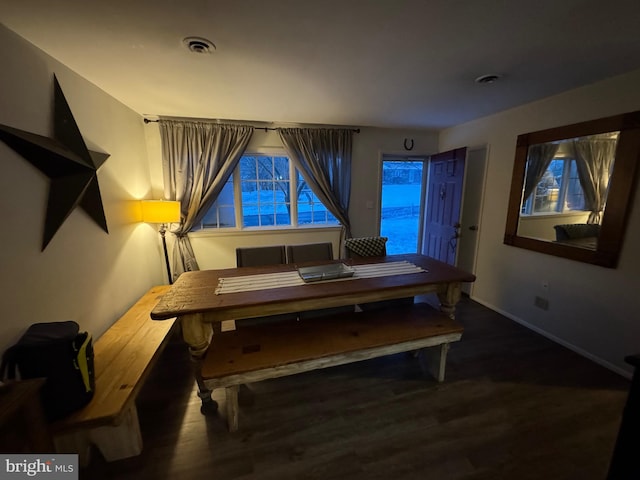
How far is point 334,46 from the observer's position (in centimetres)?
149

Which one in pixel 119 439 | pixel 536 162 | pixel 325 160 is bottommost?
pixel 119 439

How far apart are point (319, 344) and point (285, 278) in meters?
0.54

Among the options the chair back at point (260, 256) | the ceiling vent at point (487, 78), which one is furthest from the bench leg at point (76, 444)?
the ceiling vent at point (487, 78)

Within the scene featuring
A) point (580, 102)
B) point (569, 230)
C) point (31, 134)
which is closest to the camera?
point (31, 134)

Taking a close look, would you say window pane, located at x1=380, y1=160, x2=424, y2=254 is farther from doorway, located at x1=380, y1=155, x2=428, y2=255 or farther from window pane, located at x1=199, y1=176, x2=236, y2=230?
window pane, located at x1=199, y1=176, x2=236, y2=230

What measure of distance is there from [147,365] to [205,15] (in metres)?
1.98

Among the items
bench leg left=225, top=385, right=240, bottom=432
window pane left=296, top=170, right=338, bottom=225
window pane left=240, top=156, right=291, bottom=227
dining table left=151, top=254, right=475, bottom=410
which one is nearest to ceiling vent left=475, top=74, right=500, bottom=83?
dining table left=151, top=254, right=475, bottom=410

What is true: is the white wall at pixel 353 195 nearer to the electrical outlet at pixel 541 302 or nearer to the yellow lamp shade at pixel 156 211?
the yellow lamp shade at pixel 156 211

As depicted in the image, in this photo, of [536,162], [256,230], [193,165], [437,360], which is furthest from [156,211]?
[536,162]

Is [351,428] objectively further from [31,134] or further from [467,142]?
[467,142]

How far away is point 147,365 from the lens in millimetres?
1580

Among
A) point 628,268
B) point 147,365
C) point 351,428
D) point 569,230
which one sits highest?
point 569,230

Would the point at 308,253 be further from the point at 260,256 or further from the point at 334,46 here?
the point at 334,46

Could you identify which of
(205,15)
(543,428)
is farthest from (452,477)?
(205,15)
